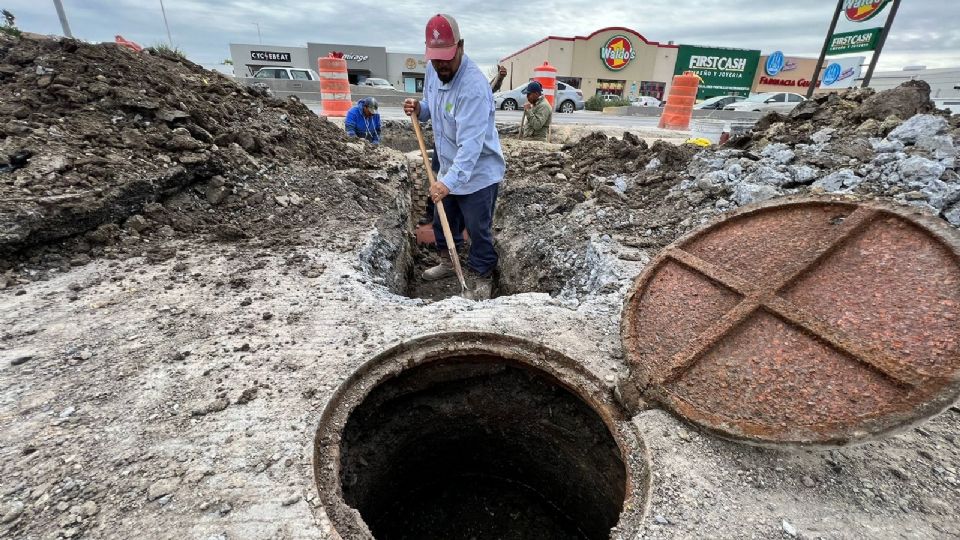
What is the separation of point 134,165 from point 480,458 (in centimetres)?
333

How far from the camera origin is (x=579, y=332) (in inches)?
92.7

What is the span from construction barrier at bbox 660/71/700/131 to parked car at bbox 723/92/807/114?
420cm

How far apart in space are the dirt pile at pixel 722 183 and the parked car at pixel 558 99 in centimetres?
1145

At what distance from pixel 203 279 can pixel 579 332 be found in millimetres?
2340

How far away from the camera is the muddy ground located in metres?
1.44

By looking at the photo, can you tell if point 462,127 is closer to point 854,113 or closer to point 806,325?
point 806,325

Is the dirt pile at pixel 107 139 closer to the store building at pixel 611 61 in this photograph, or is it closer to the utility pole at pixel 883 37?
the utility pole at pixel 883 37

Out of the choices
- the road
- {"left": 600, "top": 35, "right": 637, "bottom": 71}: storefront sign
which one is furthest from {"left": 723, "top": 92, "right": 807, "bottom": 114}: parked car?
{"left": 600, "top": 35, "right": 637, "bottom": 71}: storefront sign

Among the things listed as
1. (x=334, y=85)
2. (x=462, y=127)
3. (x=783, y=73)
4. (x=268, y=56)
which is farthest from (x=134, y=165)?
(x=783, y=73)

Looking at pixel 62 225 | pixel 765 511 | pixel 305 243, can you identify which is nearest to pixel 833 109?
pixel 765 511

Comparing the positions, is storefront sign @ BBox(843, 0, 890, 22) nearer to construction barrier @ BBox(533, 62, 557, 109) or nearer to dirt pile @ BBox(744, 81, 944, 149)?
construction barrier @ BBox(533, 62, 557, 109)

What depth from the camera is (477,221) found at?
369cm

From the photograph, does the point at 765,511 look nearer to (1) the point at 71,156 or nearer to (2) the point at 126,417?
(2) the point at 126,417

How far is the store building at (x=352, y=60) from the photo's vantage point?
28531mm
